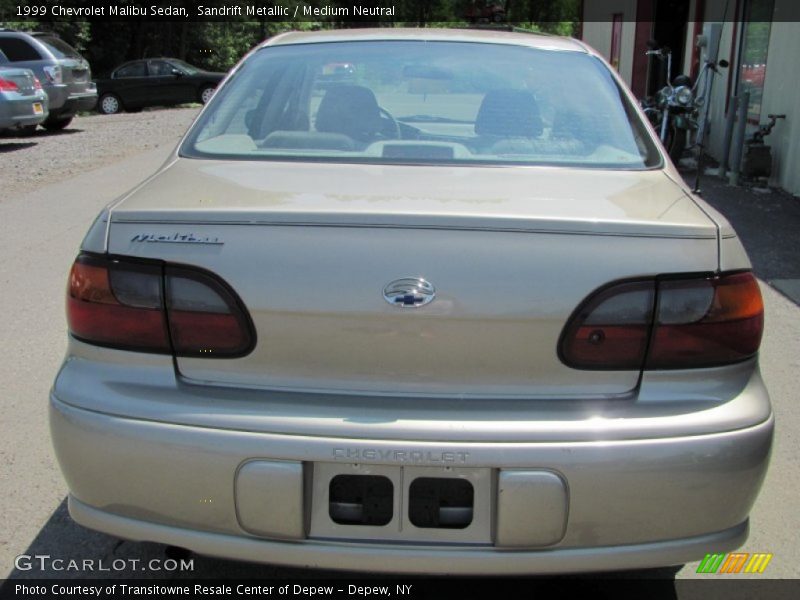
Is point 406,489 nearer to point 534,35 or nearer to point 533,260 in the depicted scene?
point 533,260

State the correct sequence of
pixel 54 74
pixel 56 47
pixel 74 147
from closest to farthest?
1. pixel 74 147
2. pixel 54 74
3. pixel 56 47

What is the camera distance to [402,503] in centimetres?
202

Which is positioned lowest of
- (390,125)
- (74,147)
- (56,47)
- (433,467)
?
(74,147)

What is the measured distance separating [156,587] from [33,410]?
5.11ft

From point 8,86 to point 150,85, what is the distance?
11339 mm

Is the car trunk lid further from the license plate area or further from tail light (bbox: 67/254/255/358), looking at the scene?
the license plate area

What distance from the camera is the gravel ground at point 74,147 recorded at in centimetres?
1070

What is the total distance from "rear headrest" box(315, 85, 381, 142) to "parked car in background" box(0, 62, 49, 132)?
11.4m

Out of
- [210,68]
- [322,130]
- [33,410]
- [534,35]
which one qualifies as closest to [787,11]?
[534,35]

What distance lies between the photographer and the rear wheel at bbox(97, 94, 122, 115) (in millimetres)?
23922

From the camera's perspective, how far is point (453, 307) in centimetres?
201

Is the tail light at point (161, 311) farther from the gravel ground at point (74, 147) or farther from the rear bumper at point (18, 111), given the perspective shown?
the rear bumper at point (18, 111)

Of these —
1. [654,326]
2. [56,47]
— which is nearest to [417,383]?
[654,326]

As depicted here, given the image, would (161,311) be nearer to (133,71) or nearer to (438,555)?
(438,555)
